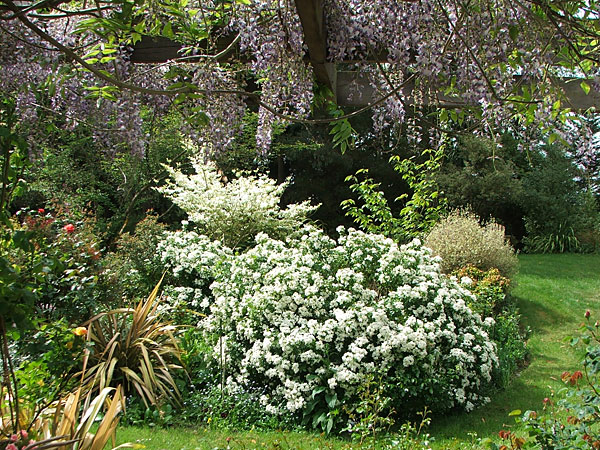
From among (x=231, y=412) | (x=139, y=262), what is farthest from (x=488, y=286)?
(x=139, y=262)

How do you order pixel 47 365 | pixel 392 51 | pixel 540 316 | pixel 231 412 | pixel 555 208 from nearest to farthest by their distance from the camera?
pixel 392 51, pixel 47 365, pixel 231 412, pixel 540 316, pixel 555 208

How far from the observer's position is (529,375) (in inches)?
187

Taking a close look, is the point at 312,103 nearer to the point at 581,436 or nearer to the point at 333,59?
the point at 333,59

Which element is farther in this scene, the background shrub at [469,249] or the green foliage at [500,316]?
the background shrub at [469,249]

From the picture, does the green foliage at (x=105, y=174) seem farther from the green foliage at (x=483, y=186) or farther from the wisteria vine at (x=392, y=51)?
the wisteria vine at (x=392, y=51)

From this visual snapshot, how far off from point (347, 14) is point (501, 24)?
0.68 m

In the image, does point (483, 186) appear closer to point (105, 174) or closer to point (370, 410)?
point (105, 174)

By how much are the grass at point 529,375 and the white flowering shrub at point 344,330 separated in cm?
17

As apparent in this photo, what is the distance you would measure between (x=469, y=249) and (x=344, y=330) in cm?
353

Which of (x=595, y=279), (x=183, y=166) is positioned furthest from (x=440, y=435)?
(x=183, y=166)

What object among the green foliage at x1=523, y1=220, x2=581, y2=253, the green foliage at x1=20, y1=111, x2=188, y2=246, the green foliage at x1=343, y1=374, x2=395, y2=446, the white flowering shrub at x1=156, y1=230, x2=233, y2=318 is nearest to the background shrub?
the white flowering shrub at x1=156, y1=230, x2=233, y2=318

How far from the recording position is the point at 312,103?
3.13 metres

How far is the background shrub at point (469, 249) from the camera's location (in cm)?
674

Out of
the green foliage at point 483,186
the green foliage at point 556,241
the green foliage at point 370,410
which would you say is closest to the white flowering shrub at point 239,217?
the green foliage at point 370,410
